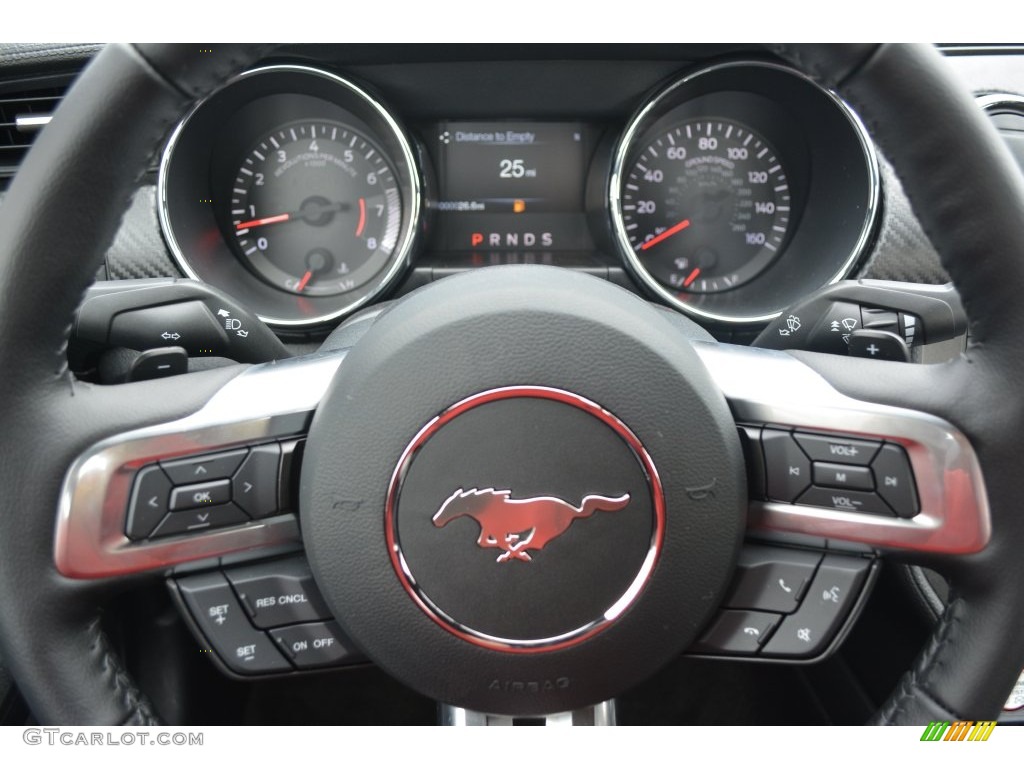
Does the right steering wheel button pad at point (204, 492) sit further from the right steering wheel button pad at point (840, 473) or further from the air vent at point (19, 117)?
the air vent at point (19, 117)

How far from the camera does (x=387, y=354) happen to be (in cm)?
85

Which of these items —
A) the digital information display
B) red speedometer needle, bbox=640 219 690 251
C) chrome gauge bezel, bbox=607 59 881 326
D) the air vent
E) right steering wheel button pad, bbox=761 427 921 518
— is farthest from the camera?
red speedometer needle, bbox=640 219 690 251

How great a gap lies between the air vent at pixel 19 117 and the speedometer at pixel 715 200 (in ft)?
4.42

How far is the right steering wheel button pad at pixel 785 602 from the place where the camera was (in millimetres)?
938

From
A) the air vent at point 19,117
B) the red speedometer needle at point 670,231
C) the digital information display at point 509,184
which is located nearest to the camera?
the air vent at point 19,117

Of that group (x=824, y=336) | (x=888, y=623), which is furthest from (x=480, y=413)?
(x=888, y=623)

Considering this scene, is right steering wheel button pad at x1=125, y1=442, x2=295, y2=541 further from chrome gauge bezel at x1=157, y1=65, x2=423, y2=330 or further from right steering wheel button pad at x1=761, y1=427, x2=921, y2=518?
chrome gauge bezel at x1=157, y1=65, x2=423, y2=330

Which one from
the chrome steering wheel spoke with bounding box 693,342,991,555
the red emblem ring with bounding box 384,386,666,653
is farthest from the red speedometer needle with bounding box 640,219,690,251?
the red emblem ring with bounding box 384,386,666,653

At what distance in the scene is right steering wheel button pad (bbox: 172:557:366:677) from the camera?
0.93m

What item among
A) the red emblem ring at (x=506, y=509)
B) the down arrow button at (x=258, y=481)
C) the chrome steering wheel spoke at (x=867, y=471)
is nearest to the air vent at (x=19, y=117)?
the down arrow button at (x=258, y=481)

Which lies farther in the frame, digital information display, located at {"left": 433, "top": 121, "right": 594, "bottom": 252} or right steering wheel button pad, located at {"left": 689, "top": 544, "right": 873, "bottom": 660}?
digital information display, located at {"left": 433, "top": 121, "right": 594, "bottom": 252}

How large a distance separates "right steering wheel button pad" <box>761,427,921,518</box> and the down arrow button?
18.0 inches

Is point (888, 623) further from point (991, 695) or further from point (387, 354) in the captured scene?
point (387, 354)

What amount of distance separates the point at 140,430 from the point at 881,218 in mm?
1798
